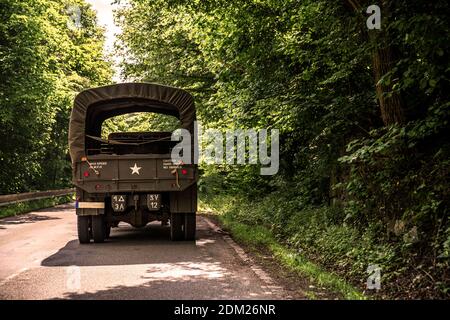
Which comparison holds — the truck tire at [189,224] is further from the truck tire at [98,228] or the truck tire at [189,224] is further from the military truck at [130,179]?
the truck tire at [98,228]

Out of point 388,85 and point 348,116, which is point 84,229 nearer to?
point 348,116

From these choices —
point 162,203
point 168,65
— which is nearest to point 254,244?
point 162,203

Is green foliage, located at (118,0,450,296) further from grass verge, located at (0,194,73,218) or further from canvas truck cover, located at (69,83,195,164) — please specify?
grass verge, located at (0,194,73,218)

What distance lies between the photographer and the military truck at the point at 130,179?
33.5ft

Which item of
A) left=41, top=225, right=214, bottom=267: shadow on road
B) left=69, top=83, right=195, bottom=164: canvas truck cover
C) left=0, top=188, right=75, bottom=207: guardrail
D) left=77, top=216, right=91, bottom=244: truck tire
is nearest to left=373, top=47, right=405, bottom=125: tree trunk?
left=41, top=225, right=214, bottom=267: shadow on road

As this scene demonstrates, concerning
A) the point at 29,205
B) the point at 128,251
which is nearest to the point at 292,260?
the point at 128,251

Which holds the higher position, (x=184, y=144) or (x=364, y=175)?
(x=184, y=144)

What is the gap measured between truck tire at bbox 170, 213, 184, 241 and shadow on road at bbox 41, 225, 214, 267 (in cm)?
20

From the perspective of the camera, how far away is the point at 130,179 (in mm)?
10227

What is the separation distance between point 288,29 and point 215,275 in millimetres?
6092

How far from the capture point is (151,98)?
10.9 meters

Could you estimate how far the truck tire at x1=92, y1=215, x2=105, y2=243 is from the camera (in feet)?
34.4
